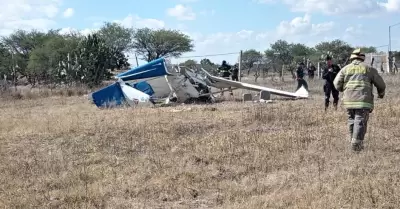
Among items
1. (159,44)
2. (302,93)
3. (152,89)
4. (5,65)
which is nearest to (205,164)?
(152,89)

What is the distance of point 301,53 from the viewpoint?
223 feet

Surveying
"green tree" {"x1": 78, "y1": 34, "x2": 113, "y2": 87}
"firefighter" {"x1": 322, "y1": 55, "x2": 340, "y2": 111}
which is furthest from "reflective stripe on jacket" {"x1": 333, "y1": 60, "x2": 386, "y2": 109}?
"green tree" {"x1": 78, "y1": 34, "x2": 113, "y2": 87}

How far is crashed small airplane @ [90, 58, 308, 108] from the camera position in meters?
15.5

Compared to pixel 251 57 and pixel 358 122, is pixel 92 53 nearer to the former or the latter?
pixel 358 122

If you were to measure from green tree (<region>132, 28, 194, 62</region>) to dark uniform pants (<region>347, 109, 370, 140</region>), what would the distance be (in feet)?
154

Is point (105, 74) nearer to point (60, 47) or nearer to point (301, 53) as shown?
point (60, 47)

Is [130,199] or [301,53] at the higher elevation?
[301,53]

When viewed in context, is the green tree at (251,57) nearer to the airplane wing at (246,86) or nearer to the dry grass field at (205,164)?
the airplane wing at (246,86)

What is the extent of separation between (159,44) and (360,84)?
4762 cm

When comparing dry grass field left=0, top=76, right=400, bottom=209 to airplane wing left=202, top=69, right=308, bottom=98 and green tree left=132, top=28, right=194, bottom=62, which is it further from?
green tree left=132, top=28, right=194, bottom=62

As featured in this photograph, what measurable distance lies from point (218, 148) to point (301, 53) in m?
62.4

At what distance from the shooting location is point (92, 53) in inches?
1085

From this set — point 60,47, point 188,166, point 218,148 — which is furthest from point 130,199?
point 60,47

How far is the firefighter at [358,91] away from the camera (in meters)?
6.84
